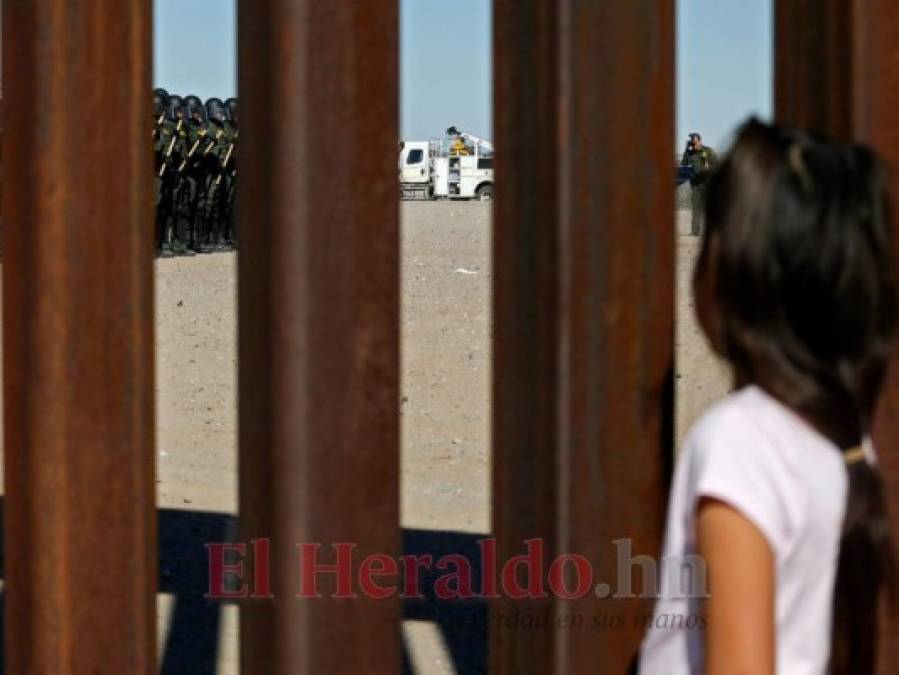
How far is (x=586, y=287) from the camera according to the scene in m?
2.21

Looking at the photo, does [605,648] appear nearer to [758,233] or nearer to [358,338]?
[358,338]

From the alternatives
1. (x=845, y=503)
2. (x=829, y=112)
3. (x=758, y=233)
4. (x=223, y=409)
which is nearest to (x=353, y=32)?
(x=829, y=112)

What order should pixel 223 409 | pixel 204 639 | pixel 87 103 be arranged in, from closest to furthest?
pixel 87 103
pixel 204 639
pixel 223 409

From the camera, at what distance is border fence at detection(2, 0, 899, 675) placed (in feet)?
7.19

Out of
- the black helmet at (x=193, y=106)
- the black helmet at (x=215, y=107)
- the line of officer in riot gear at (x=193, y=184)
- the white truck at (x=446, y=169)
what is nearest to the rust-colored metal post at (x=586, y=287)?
the line of officer in riot gear at (x=193, y=184)

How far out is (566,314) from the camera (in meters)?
2.20

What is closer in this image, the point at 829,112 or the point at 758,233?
the point at 758,233

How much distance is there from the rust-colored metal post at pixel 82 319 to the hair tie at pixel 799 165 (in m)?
1.09

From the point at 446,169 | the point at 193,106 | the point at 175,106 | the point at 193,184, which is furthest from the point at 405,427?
the point at 446,169

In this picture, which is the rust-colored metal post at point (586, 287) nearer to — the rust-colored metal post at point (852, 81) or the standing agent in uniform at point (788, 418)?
the rust-colored metal post at point (852, 81)

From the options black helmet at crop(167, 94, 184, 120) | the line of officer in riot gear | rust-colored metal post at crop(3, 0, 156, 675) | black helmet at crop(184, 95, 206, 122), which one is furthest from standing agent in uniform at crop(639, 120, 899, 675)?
black helmet at crop(184, 95, 206, 122)

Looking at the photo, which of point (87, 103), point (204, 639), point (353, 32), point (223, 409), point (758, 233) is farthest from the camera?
point (223, 409)

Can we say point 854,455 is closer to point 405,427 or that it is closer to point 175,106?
point 405,427

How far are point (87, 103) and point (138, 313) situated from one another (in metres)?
0.29
